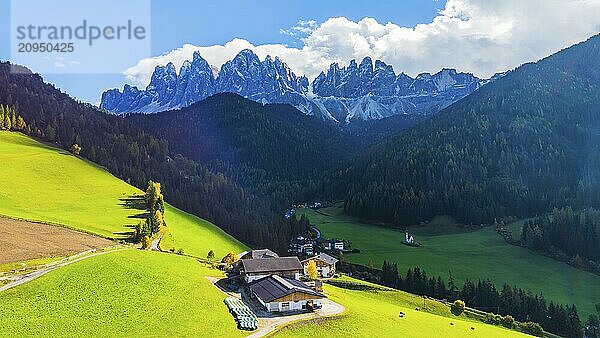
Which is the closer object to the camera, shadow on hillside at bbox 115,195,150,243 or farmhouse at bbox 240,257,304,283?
farmhouse at bbox 240,257,304,283

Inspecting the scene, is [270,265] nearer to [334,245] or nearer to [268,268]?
[268,268]

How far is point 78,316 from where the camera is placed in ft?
166

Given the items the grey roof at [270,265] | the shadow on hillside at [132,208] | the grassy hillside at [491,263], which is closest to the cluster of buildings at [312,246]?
the grassy hillside at [491,263]

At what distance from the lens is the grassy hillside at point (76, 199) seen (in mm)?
104625

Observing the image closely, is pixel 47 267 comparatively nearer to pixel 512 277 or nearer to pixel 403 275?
pixel 403 275

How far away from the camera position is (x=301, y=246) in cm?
16825

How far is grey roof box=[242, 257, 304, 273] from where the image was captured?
7706 centimetres

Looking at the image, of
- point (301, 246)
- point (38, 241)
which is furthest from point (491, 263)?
point (38, 241)

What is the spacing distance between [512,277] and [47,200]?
428 ft

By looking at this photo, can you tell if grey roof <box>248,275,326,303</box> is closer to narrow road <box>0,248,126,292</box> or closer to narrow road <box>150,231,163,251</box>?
narrow road <box>0,248,126,292</box>

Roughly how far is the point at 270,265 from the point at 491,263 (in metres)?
103

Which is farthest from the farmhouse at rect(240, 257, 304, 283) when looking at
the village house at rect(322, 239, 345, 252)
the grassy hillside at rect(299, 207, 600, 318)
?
the village house at rect(322, 239, 345, 252)

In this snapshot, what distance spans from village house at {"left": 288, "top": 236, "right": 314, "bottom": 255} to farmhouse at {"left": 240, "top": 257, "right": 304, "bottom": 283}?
78317 mm

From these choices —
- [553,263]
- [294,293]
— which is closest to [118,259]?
[294,293]
